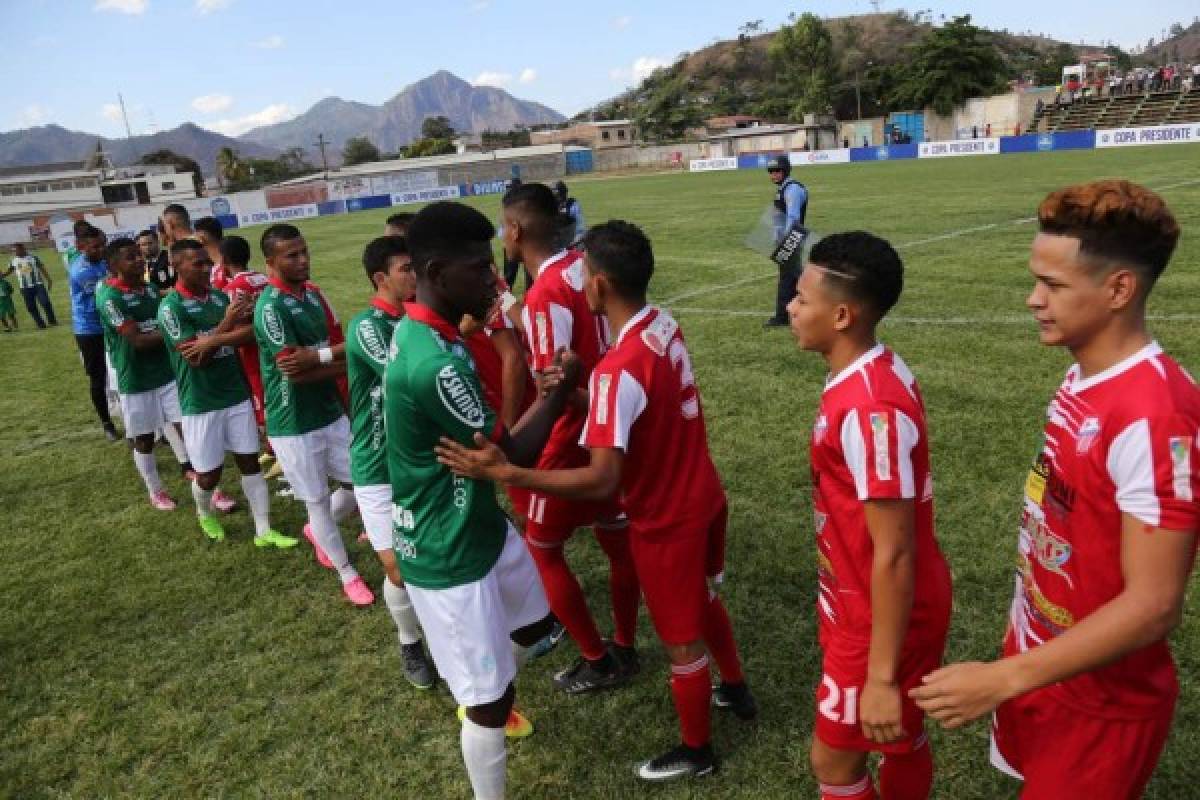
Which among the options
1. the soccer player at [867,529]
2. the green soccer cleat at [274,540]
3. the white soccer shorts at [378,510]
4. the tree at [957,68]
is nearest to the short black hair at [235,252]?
the green soccer cleat at [274,540]

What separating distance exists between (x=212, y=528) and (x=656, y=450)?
16.0 feet

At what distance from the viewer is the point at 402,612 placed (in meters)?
4.33

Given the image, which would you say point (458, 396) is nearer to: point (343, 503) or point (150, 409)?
point (343, 503)

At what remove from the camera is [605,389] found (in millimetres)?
2916

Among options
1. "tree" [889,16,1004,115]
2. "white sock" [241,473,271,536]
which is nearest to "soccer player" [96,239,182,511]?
"white sock" [241,473,271,536]

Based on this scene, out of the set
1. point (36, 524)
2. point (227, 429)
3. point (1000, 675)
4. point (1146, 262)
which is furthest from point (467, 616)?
point (36, 524)

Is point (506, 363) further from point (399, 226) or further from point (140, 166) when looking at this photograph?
point (140, 166)

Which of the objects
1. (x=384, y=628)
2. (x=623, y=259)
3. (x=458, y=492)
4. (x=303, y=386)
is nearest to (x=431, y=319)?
(x=458, y=492)

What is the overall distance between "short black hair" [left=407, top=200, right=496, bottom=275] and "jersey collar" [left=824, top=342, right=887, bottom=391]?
4.21ft

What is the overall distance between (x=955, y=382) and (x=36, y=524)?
8.87 m

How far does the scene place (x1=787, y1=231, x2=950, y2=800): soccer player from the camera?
2.12 meters

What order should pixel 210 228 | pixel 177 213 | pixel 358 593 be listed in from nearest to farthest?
1. pixel 358 593
2. pixel 210 228
3. pixel 177 213

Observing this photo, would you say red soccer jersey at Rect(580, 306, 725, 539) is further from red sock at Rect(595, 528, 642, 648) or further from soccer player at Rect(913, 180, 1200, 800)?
soccer player at Rect(913, 180, 1200, 800)

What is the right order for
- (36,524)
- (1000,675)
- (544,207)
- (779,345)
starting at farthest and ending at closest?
(779,345) → (36,524) → (544,207) → (1000,675)
